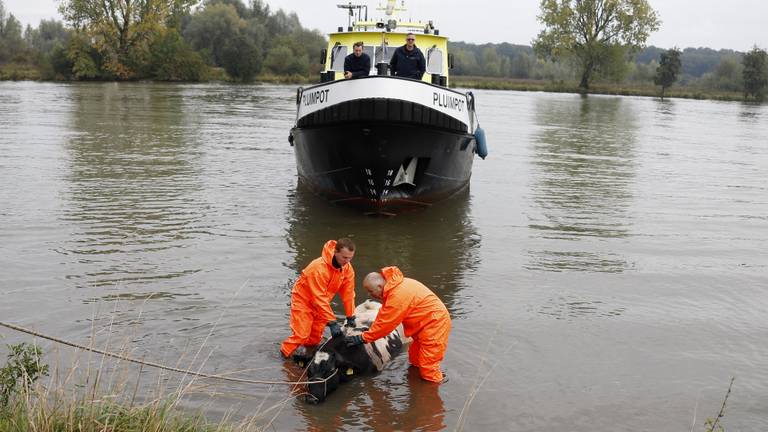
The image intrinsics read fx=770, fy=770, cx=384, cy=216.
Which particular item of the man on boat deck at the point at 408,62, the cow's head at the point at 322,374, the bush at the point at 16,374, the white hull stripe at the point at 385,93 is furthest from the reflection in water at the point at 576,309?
the bush at the point at 16,374

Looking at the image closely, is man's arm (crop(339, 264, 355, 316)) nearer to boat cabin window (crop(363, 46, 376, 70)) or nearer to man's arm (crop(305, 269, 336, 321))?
man's arm (crop(305, 269, 336, 321))

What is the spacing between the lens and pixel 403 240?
416 inches

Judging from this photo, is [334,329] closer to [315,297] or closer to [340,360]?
[340,360]

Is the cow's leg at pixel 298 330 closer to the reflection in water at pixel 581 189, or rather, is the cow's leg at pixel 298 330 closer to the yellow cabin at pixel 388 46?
the reflection in water at pixel 581 189

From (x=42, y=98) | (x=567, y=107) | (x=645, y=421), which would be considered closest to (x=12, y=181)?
(x=645, y=421)

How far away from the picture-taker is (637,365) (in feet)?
21.6

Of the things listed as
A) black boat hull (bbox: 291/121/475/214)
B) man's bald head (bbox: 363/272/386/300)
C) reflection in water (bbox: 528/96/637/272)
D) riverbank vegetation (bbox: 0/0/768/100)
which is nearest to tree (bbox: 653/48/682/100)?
riverbank vegetation (bbox: 0/0/768/100)

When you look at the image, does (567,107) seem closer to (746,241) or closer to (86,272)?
(746,241)

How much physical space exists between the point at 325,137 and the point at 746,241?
6355 millimetres

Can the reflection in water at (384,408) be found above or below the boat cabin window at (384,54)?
below

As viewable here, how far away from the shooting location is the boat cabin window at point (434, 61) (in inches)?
536

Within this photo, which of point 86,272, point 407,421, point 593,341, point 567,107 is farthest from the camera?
point 567,107

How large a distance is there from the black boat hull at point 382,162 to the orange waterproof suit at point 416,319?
505cm

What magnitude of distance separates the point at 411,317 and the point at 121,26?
6128 cm
